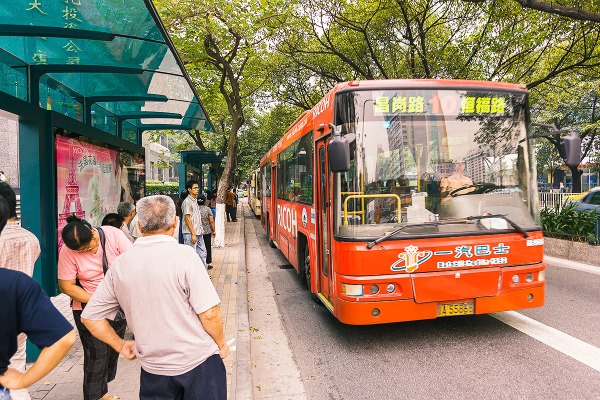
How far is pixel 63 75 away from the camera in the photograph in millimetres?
5867

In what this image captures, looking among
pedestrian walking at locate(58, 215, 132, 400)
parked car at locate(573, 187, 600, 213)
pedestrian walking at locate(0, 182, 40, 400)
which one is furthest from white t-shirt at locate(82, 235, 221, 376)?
parked car at locate(573, 187, 600, 213)

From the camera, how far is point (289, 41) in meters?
15.7

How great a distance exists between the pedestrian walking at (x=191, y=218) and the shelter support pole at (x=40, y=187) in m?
2.70

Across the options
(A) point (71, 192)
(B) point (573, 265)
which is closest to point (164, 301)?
(A) point (71, 192)

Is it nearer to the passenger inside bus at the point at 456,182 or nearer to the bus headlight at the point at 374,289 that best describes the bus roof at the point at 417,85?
the passenger inside bus at the point at 456,182

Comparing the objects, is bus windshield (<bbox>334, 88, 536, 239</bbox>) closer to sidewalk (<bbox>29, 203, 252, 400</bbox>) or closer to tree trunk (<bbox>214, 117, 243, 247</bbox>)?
sidewalk (<bbox>29, 203, 252, 400</bbox>)

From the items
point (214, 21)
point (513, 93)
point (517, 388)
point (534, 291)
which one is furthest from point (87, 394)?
point (214, 21)

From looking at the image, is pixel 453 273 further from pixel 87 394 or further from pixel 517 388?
pixel 87 394

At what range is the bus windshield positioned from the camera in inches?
177

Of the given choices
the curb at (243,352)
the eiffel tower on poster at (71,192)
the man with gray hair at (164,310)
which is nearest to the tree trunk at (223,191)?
the curb at (243,352)

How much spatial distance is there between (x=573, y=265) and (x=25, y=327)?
1025 cm

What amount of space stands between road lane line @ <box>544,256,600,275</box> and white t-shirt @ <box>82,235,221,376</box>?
8.74m

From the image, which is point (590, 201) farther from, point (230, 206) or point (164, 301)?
point (164, 301)

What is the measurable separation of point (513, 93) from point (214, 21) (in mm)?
9684
